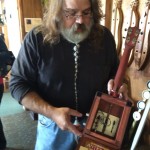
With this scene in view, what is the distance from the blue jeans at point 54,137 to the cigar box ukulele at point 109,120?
283mm

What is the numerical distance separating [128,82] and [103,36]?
456mm

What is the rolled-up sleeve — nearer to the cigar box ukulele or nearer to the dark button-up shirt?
Result: the dark button-up shirt

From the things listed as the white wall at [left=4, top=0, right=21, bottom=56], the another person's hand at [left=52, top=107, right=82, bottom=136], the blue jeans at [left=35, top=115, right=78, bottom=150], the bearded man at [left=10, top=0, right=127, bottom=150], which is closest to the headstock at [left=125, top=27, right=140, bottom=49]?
the bearded man at [left=10, top=0, right=127, bottom=150]

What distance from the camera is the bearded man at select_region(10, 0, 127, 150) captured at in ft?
2.78

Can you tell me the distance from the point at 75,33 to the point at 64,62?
0.14m

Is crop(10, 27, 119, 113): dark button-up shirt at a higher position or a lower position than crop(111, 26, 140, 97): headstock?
lower

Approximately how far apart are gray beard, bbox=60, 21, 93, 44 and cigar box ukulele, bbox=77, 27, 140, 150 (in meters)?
0.22

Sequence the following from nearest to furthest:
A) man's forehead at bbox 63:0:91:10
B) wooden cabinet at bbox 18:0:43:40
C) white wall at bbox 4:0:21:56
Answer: man's forehead at bbox 63:0:91:10 → wooden cabinet at bbox 18:0:43:40 → white wall at bbox 4:0:21:56

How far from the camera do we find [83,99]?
3.10 ft

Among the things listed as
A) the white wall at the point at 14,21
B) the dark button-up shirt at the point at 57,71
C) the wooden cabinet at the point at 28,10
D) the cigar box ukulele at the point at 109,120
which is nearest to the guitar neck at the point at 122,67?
the cigar box ukulele at the point at 109,120

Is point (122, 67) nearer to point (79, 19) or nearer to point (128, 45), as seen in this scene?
point (128, 45)

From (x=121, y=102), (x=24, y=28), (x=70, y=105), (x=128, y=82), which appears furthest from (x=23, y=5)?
(x=121, y=102)

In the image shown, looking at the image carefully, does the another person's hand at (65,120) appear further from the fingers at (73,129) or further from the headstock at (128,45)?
the headstock at (128,45)

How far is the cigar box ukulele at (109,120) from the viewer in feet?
2.30
